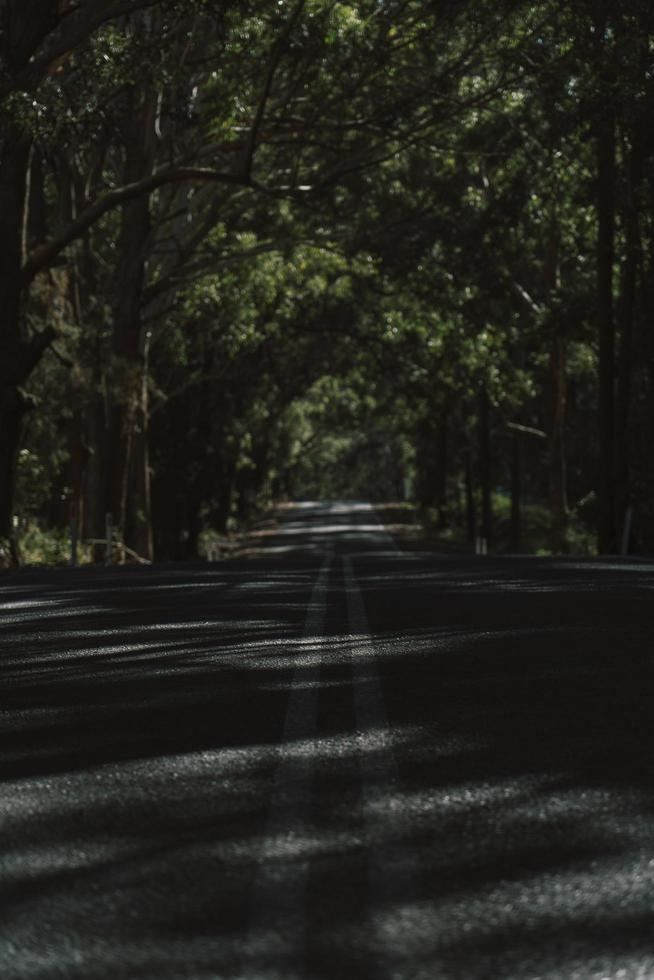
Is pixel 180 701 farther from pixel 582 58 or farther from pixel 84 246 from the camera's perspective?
pixel 84 246

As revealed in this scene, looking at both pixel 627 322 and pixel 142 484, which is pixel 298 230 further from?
pixel 627 322

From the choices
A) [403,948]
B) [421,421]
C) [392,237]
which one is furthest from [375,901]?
[421,421]

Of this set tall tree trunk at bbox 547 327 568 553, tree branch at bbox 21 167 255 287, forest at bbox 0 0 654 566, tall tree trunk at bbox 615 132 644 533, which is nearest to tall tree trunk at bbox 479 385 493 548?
forest at bbox 0 0 654 566

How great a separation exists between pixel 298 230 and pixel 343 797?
32.3m

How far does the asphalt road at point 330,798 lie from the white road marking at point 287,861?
0.5 inches

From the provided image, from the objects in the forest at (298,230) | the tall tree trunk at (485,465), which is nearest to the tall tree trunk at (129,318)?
the forest at (298,230)

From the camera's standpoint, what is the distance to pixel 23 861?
5590mm

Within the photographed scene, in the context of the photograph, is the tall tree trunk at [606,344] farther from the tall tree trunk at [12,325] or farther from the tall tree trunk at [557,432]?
the tall tree trunk at [12,325]

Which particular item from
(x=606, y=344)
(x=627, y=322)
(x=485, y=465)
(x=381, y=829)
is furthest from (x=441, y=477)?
(x=381, y=829)

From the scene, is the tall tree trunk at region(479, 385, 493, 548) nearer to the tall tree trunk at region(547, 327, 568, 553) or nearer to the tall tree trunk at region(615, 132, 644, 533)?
the tall tree trunk at region(547, 327, 568, 553)

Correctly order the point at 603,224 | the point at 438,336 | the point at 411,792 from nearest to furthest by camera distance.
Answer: the point at 411,792, the point at 603,224, the point at 438,336

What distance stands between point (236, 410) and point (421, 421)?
46.8ft

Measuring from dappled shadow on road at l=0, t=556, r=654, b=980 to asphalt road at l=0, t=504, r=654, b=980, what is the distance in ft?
0.05

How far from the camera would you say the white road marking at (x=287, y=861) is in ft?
14.8
